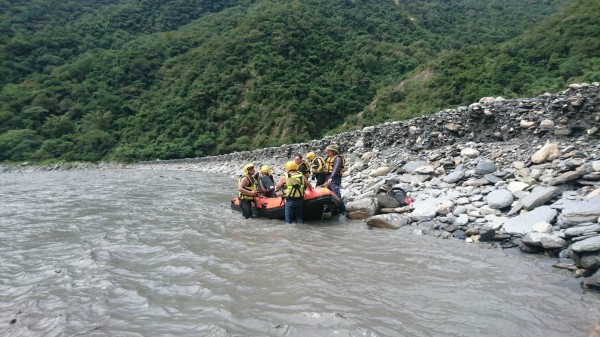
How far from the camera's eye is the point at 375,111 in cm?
3628

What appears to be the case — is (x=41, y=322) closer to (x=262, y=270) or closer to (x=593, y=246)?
(x=262, y=270)

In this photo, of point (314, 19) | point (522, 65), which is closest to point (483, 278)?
point (522, 65)

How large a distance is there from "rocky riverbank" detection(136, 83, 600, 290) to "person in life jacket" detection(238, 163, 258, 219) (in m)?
2.44

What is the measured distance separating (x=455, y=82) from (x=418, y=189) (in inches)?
926

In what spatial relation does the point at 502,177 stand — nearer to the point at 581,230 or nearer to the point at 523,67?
the point at 581,230

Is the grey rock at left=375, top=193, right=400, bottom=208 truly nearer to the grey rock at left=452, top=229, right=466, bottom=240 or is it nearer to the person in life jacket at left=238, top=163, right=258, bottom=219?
the grey rock at left=452, top=229, right=466, bottom=240

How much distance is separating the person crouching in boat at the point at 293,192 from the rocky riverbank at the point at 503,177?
1.19 meters

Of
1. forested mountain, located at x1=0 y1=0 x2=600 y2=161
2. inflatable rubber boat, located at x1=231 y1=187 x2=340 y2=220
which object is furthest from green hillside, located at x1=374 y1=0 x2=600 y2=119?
inflatable rubber boat, located at x1=231 y1=187 x2=340 y2=220

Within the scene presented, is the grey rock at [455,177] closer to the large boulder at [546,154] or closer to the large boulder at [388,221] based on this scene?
the large boulder at [546,154]

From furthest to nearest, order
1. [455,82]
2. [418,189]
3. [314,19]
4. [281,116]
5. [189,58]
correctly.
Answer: [189,58] < [314,19] < [281,116] < [455,82] < [418,189]

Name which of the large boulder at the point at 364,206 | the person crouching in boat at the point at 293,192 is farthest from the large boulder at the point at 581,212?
the person crouching in boat at the point at 293,192

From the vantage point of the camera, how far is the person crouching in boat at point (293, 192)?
7.52m

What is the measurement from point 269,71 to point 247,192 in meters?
44.4

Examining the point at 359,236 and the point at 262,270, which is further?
the point at 359,236
